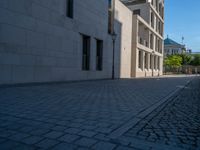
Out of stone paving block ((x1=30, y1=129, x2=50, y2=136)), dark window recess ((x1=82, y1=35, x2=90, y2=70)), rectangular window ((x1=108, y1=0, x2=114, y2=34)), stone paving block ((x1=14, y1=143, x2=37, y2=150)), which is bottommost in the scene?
stone paving block ((x1=14, y1=143, x2=37, y2=150))

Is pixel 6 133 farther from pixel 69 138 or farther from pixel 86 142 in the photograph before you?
pixel 86 142

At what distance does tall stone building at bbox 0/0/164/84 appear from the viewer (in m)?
10.8

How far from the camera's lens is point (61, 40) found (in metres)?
14.4

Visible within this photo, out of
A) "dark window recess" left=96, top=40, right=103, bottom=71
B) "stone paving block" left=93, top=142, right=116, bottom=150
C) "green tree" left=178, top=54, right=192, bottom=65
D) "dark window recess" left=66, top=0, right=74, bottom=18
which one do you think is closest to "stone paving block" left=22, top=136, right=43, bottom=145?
Result: "stone paving block" left=93, top=142, right=116, bottom=150

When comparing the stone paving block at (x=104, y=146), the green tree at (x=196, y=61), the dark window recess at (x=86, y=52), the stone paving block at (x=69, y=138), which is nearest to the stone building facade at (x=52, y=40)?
the dark window recess at (x=86, y=52)

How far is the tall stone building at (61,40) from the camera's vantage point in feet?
35.5

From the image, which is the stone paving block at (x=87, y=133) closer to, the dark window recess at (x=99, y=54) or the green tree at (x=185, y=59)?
the dark window recess at (x=99, y=54)

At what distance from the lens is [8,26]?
10539 mm

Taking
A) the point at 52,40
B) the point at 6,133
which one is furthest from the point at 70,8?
the point at 6,133

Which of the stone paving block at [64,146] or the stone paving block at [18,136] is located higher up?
the stone paving block at [18,136]

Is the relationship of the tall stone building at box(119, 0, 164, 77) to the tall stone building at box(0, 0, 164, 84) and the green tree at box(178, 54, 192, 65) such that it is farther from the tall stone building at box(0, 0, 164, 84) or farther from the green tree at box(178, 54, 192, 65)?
the green tree at box(178, 54, 192, 65)

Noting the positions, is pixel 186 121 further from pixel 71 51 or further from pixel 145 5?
pixel 145 5

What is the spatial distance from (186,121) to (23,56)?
29.5ft

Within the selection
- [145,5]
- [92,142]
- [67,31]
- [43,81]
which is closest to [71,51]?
[67,31]
